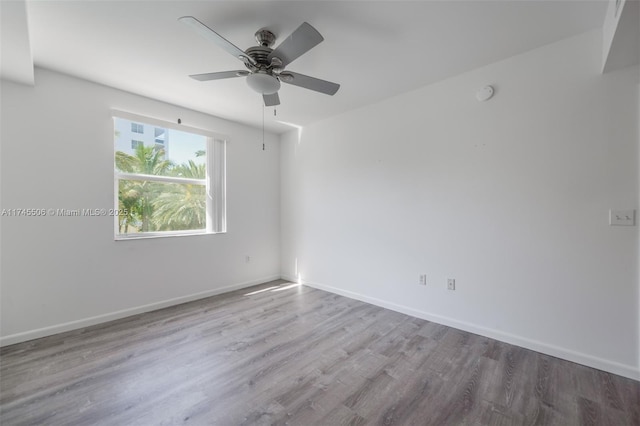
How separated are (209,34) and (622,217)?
3106 millimetres

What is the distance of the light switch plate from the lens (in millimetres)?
1915

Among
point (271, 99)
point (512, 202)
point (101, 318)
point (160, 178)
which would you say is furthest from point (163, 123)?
point (512, 202)

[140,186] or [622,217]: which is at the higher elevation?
[140,186]

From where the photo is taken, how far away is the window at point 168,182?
3090 mm

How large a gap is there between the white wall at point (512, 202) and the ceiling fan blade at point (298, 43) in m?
1.73

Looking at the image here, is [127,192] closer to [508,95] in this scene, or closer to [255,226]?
[255,226]

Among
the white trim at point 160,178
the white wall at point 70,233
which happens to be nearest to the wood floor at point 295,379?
the white wall at point 70,233

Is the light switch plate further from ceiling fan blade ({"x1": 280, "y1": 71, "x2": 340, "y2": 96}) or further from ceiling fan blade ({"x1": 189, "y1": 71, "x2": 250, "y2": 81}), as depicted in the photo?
ceiling fan blade ({"x1": 189, "y1": 71, "x2": 250, "y2": 81})

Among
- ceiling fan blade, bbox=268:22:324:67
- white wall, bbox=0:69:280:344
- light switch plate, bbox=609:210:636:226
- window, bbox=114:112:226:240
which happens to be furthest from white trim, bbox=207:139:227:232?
light switch plate, bbox=609:210:636:226

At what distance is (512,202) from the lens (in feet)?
7.89

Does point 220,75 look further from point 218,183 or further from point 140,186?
point 218,183

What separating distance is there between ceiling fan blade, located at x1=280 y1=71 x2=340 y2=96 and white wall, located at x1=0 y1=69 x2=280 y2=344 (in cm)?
210

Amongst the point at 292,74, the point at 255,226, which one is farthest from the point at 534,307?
the point at 255,226

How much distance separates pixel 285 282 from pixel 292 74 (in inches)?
131
